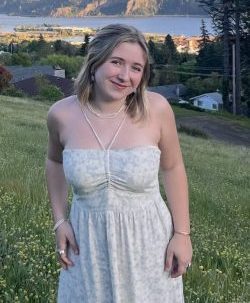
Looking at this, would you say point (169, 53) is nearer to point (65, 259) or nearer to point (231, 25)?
point (231, 25)

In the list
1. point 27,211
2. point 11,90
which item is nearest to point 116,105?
point 27,211

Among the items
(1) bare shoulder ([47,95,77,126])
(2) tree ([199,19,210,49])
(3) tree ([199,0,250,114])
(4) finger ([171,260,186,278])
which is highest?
(1) bare shoulder ([47,95,77,126])

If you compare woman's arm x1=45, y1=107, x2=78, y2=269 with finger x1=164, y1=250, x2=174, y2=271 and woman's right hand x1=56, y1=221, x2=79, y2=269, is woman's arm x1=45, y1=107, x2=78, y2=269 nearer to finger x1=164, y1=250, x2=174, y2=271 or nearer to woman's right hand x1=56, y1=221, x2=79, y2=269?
woman's right hand x1=56, y1=221, x2=79, y2=269

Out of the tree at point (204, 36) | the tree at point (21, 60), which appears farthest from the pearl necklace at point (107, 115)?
the tree at point (21, 60)

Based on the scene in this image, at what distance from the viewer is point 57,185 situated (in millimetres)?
3232

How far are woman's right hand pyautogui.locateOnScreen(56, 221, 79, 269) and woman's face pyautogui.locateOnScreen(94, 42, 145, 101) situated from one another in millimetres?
611

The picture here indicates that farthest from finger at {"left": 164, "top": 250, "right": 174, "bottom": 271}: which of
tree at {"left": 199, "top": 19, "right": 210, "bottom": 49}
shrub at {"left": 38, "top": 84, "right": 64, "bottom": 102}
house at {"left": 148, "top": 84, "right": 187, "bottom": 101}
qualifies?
tree at {"left": 199, "top": 19, "right": 210, "bottom": 49}

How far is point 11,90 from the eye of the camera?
51.0m

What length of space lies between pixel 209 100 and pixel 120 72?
60.4 meters

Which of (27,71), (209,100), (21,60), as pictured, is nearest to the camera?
(209,100)

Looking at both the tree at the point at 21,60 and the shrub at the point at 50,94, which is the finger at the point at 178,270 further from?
the tree at the point at 21,60

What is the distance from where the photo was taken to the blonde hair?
115 inches

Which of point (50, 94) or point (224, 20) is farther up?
point (224, 20)

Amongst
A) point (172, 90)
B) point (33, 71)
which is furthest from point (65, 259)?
point (33, 71)
